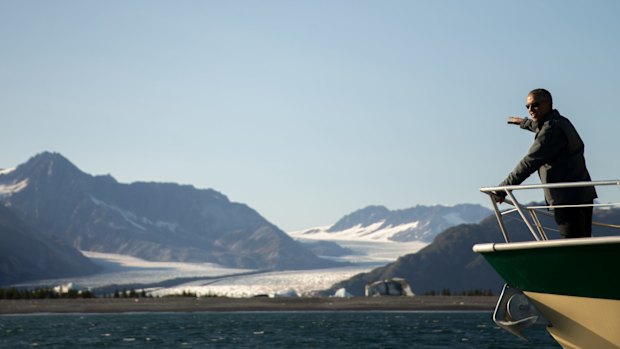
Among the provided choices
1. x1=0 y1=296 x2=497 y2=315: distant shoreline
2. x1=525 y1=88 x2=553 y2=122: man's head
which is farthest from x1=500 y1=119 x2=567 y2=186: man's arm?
x1=0 y1=296 x2=497 y2=315: distant shoreline

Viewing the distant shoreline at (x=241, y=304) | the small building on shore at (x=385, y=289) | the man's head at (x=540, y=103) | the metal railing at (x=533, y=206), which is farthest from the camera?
the small building on shore at (x=385, y=289)

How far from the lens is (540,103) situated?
1437cm

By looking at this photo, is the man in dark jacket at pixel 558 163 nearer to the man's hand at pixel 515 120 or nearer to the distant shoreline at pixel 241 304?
the man's hand at pixel 515 120

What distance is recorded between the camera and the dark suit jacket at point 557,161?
46.2 feet

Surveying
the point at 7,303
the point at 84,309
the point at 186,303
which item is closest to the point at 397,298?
the point at 186,303

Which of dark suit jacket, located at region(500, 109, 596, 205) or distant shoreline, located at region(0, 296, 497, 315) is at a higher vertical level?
distant shoreline, located at region(0, 296, 497, 315)

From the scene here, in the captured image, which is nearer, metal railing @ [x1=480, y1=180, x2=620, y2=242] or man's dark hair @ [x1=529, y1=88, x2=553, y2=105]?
metal railing @ [x1=480, y1=180, x2=620, y2=242]

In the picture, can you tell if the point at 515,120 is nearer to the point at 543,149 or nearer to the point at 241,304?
the point at 543,149

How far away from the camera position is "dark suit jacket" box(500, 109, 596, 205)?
1409 centimetres

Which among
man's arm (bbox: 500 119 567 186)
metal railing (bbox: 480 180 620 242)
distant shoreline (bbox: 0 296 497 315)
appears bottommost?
metal railing (bbox: 480 180 620 242)

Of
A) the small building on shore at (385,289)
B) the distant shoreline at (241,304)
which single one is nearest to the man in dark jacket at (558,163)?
the distant shoreline at (241,304)

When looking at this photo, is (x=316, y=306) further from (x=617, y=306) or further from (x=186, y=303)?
(x=617, y=306)

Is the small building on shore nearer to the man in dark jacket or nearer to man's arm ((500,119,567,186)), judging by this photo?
the man in dark jacket

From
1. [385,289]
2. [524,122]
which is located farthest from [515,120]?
[385,289]
